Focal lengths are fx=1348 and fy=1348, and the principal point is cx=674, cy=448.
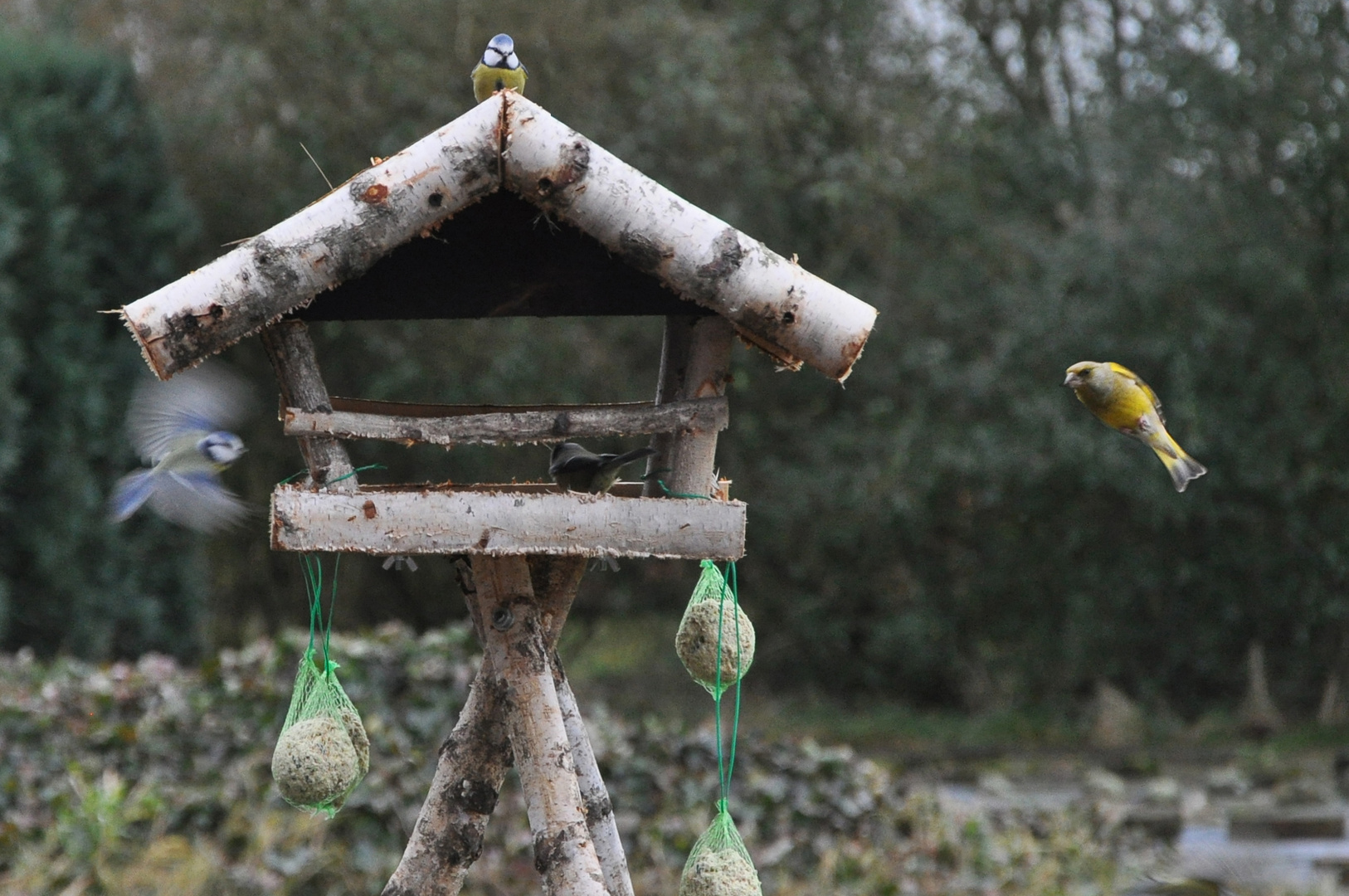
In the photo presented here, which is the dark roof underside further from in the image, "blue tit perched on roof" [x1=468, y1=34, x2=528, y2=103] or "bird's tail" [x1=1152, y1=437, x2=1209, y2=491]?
"bird's tail" [x1=1152, y1=437, x2=1209, y2=491]

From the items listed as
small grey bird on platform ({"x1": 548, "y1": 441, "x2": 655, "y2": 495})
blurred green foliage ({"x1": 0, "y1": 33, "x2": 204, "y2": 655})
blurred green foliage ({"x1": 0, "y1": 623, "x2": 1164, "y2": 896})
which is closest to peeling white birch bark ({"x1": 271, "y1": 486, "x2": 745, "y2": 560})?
small grey bird on platform ({"x1": 548, "y1": 441, "x2": 655, "y2": 495})

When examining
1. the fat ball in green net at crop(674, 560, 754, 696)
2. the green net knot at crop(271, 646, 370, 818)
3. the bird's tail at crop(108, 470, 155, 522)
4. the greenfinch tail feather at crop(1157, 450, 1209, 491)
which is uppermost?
the greenfinch tail feather at crop(1157, 450, 1209, 491)

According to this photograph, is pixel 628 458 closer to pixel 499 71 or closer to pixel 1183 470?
pixel 499 71

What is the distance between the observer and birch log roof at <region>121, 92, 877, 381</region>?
77.0 inches

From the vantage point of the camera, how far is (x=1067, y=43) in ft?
30.1

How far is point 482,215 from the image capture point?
7.13ft

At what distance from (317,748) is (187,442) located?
66cm

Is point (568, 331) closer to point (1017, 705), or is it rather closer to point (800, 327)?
point (1017, 705)

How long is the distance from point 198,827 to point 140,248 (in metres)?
4.05

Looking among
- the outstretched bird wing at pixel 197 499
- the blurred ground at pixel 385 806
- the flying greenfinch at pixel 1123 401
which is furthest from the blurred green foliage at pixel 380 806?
the flying greenfinch at pixel 1123 401

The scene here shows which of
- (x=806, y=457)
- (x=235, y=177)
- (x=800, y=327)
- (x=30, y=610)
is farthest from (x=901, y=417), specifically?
(x=800, y=327)

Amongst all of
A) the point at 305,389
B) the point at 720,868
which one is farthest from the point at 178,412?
the point at 720,868

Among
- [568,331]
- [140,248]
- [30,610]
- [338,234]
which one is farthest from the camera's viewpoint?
[568,331]

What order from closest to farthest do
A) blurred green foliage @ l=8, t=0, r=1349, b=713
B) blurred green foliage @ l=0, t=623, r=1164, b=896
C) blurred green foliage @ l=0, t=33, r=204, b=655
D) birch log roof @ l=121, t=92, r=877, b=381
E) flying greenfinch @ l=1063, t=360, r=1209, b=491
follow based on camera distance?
1. birch log roof @ l=121, t=92, r=877, b=381
2. flying greenfinch @ l=1063, t=360, r=1209, b=491
3. blurred green foliage @ l=0, t=623, r=1164, b=896
4. blurred green foliage @ l=0, t=33, r=204, b=655
5. blurred green foliage @ l=8, t=0, r=1349, b=713
